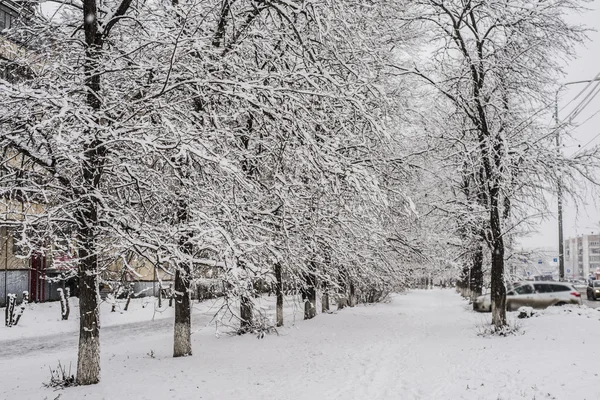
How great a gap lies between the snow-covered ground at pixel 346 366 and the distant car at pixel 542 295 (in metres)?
5.24

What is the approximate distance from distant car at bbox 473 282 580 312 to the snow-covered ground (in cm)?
524

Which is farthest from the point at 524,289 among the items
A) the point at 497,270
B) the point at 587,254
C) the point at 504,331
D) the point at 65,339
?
the point at 587,254

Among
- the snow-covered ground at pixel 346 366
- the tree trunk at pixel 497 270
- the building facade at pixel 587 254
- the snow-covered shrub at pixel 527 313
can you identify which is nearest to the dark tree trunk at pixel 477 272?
the snow-covered shrub at pixel 527 313

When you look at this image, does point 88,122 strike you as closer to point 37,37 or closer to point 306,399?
point 37,37

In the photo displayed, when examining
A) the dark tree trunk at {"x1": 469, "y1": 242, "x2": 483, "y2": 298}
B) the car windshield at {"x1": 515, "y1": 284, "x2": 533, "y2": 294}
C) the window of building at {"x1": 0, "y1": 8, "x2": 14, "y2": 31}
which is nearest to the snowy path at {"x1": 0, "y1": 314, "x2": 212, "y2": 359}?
the dark tree trunk at {"x1": 469, "y1": 242, "x2": 483, "y2": 298}

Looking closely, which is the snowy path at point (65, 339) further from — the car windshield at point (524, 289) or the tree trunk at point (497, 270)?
the car windshield at point (524, 289)

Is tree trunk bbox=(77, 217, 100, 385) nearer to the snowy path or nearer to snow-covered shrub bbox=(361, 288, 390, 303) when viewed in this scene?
the snowy path

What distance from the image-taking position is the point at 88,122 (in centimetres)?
659

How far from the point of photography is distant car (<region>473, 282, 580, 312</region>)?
21578mm

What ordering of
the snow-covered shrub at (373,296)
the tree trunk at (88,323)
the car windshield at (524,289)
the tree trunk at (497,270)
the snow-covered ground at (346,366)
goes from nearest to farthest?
the snow-covered ground at (346,366), the tree trunk at (88,323), the tree trunk at (497,270), the car windshield at (524,289), the snow-covered shrub at (373,296)

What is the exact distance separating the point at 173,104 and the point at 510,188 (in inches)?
455

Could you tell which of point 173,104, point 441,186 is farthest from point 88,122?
point 441,186

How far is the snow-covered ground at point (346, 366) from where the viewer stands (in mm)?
8125

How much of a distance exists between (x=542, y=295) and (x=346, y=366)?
15.3 meters
